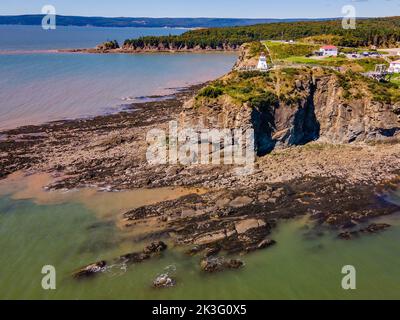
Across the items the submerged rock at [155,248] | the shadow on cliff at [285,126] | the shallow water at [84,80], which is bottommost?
the submerged rock at [155,248]

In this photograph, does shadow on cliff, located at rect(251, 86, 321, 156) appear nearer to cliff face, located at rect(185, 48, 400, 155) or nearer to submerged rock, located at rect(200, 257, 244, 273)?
cliff face, located at rect(185, 48, 400, 155)

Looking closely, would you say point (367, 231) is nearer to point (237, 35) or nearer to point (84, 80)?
point (84, 80)

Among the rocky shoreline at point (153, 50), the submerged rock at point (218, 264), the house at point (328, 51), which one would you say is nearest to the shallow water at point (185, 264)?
the submerged rock at point (218, 264)

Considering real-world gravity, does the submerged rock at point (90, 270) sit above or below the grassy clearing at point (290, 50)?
below

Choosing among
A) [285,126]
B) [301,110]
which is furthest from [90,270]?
[301,110]

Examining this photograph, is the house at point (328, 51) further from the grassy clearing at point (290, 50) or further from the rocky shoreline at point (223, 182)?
the rocky shoreline at point (223, 182)

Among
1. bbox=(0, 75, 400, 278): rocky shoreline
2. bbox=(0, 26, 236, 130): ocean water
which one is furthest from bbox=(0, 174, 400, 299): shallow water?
bbox=(0, 26, 236, 130): ocean water
